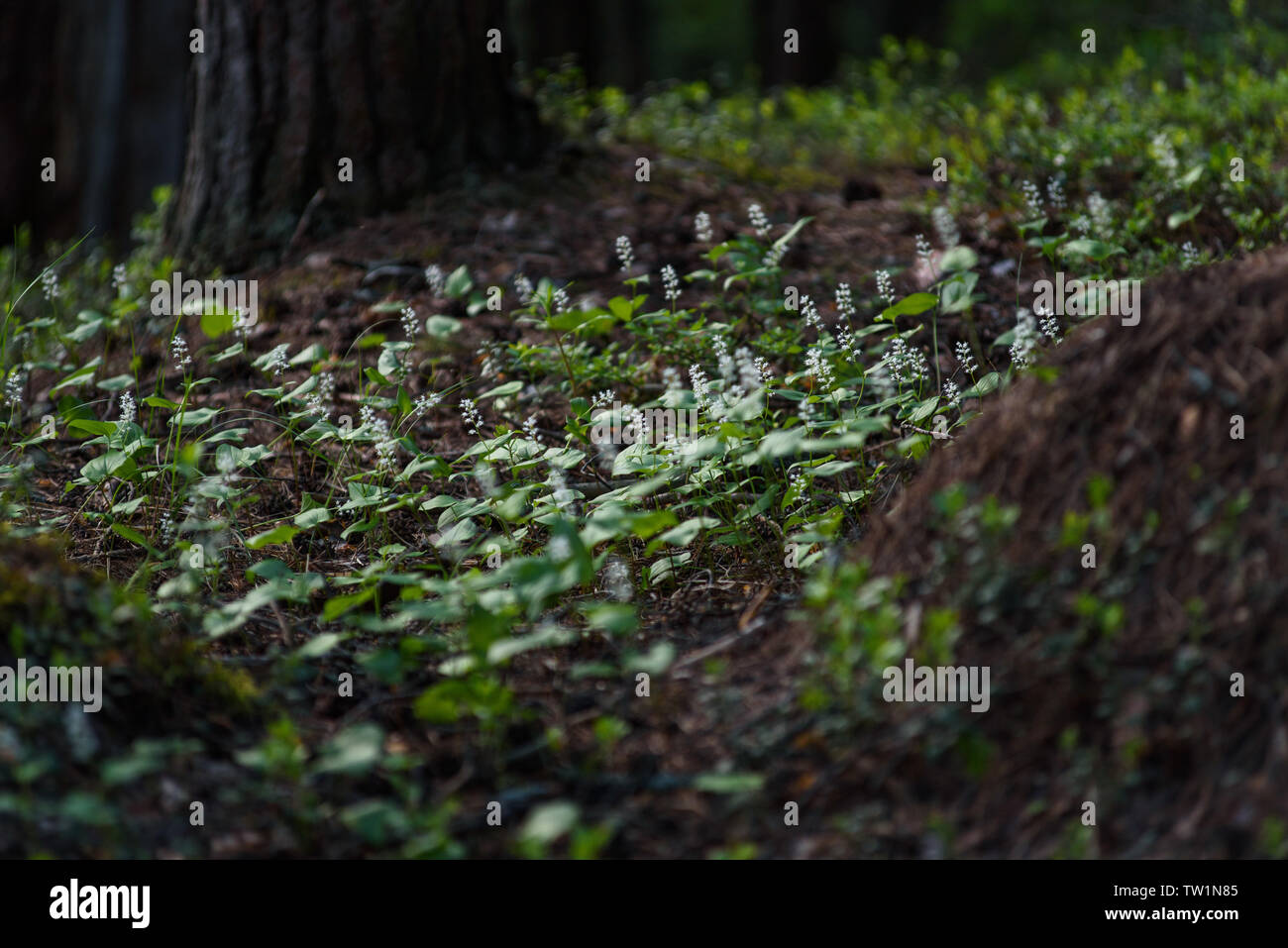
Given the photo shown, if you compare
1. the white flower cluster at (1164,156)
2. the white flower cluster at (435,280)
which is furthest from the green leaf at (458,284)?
the white flower cluster at (1164,156)

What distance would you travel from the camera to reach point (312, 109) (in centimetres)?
537

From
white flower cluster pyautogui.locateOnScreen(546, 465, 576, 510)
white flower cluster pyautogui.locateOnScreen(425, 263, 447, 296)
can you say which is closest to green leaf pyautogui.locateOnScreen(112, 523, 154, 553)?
white flower cluster pyautogui.locateOnScreen(546, 465, 576, 510)

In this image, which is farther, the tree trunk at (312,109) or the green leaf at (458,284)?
the tree trunk at (312,109)

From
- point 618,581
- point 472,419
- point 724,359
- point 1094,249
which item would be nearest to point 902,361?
point 724,359

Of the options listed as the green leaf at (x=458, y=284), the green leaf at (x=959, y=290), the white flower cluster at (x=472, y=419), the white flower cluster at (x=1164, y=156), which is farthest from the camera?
the white flower cluster at (x=1164, y=156)

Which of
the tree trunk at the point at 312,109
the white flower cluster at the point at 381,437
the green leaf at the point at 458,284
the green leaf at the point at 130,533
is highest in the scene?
the tree trunk at the point at 312,109

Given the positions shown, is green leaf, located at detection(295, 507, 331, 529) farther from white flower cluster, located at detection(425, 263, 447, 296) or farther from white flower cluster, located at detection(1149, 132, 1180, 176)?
white flower cluster, located at detection(1149, 132, 1180, 176)

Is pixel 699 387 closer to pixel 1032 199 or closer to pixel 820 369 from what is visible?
pixel 820 369

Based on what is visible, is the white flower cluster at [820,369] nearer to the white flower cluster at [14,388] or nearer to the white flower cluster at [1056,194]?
the white flower cluster at [1056,194]

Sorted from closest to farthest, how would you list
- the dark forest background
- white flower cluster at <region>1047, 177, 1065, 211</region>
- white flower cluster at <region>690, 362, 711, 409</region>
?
1. white flower cluster at <region>690, 362, 711, 409</region>
2. white flower cluster at <region>1047, 177, 1065, 211</region>
3. the dark forest background

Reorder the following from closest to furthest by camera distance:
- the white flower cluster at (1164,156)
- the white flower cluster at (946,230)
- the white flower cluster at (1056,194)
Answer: the white flower cluster at (946,230)
the white flower cluster at (1056,194)
the white flower cluster at (1164,156)

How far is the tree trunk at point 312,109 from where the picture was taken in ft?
17.6

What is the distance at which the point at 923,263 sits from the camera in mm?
4836

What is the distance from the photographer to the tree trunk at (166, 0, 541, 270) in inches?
211
